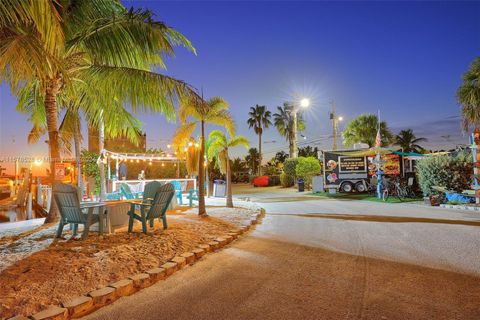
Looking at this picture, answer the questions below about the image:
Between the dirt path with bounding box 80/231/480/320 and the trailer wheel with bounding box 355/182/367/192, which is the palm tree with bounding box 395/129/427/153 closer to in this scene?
the trailer wheel with bounding box 355/182/367/192

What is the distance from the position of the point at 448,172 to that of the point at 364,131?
21703mm

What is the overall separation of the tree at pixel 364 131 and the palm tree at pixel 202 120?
27064mm

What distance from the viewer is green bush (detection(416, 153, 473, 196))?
15316 mm

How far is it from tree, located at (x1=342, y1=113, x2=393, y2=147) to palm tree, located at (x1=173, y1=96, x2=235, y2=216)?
27064 millimetres

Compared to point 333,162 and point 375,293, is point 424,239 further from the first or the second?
point 333,162

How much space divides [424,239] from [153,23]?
322 inches

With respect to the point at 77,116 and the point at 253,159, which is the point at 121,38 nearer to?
the point at 77,116

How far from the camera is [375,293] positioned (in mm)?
4328

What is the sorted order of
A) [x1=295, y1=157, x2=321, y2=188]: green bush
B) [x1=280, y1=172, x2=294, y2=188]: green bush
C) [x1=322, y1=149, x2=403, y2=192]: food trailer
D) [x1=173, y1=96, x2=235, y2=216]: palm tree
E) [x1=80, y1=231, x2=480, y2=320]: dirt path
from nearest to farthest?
[x1=80, y1=231, x2=480, y2=320]: dirt path < [x1=173, y1=96, x2=235, y2=216]: palm tree < [x1=322, y1=149, x2=403, y2=192]: food trailer < [x1=295, y1=157, x2=321, y2=188]: green bush < [x1=280, y1=172, x2=294, y2=188]: green bush

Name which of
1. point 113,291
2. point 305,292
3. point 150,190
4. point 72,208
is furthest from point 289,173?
point 113,291

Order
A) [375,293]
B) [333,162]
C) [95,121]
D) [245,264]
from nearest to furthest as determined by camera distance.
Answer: [375,293]
[245,264]
[95,121]
[333,162]

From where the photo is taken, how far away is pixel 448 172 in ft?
51.3

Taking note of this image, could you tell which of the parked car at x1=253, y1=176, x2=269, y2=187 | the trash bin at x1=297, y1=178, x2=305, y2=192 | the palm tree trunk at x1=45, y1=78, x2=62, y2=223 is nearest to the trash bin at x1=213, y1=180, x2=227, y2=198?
the trash bin at x1=297, y1=178, x2=305, y2=192

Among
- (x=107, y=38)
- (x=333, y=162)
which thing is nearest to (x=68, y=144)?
(x=107, y=38)
